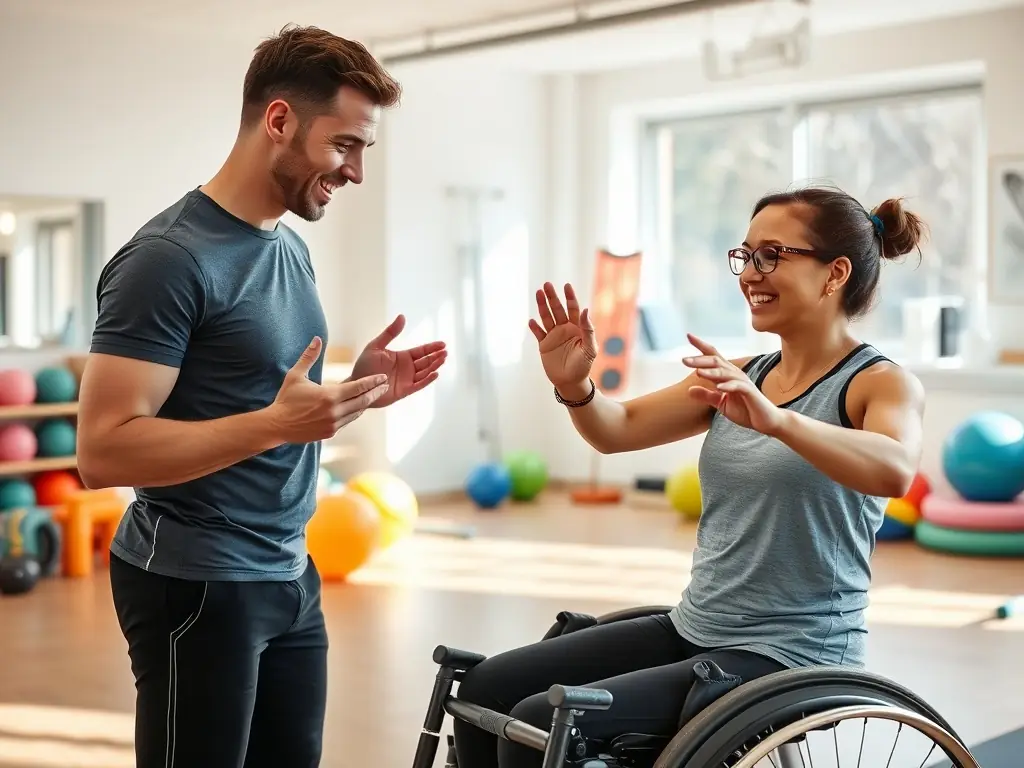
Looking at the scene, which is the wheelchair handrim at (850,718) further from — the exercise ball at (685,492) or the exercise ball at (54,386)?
the exercise ball at (54,386)

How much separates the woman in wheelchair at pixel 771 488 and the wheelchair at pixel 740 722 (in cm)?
4

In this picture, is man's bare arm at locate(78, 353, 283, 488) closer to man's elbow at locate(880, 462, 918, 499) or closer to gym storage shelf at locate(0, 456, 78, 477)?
man's elbow at locate(880, 462, 918, 499)

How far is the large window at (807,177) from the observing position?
7.29m

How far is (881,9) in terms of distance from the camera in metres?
6.56

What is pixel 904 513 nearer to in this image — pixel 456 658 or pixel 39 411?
pixel 39 411

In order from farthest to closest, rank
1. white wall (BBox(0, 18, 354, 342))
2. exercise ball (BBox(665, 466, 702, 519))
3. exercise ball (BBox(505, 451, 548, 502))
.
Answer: exercise ball (BBox(505, 451, 548, 502)), exercise ball (BBox(665, 466, 702, 519)), white wall (BBox(0, 18, 354, 342))

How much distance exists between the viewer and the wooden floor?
3.60 m

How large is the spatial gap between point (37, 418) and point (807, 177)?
14.7 ft

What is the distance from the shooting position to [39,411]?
6133 millimetres

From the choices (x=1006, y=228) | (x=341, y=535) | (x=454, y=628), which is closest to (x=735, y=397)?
(x=454, y=628)

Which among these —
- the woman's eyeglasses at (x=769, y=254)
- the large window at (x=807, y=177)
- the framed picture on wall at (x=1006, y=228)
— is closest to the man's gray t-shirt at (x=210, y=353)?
the woman's eyeglasses at (x=769, y=254)

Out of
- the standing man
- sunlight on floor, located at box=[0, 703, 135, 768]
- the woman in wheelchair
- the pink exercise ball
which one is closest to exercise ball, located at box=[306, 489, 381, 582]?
the pink exercise ball

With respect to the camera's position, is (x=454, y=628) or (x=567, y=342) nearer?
(x=567, y=342)

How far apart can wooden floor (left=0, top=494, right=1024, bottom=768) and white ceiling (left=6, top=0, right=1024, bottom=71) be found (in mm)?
2694
